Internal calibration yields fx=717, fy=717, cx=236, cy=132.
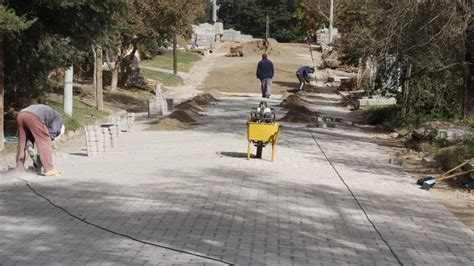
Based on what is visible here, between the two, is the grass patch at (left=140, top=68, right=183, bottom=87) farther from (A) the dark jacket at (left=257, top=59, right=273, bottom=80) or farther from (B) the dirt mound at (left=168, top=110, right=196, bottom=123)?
(B) the dirt mound at (left=168, top=110, right=196, bottom=123)

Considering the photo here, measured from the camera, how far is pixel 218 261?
627 cm

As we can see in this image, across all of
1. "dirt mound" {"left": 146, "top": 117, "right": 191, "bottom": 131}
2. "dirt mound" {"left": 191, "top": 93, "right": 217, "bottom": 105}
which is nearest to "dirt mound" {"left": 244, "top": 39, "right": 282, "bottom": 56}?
"dirt mound" {"left": 191, "top": 93, "right": 217, "bottom": 105}

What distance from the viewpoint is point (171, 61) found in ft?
179

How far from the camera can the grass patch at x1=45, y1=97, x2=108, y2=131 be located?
59.3ft

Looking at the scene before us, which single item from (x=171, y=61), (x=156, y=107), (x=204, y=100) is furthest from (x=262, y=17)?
(x=156, y=107)

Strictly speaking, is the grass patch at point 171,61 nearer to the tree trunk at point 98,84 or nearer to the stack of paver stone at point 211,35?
the stack of paver stone at point 211,35

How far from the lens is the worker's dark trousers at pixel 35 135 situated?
10.6 meters

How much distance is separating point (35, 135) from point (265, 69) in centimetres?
1732

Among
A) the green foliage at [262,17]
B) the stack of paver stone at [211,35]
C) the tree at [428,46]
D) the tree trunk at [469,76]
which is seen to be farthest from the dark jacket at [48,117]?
the green foliage at [262,17]

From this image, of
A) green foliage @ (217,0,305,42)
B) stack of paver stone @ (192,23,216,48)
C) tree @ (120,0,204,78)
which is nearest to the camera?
tree @ (120,0,204,78)

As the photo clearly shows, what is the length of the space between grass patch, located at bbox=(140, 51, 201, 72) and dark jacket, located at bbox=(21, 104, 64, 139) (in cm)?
3765

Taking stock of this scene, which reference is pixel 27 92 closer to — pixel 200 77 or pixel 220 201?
pixel 220 201

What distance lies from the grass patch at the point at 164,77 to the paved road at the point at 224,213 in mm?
24825

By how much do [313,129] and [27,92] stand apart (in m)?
7.37
